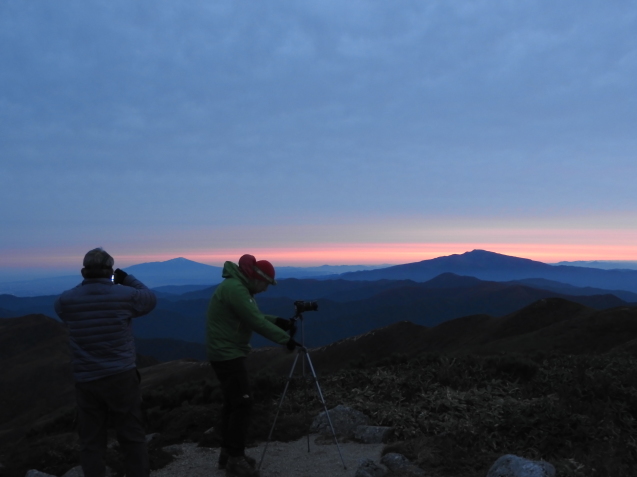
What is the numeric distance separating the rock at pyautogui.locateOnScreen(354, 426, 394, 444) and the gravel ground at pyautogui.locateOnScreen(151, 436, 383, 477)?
129 millimetres

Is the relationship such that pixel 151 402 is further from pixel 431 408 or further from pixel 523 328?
pixel 523 328

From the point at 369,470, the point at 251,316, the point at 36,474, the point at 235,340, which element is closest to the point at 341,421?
the point at 369,470

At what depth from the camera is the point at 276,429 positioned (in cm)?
776

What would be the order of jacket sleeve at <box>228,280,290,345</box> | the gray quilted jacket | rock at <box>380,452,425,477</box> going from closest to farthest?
the gray quilted jacket → jacket sleeve at <box>228,280,290,345</box> → rock at <box>380,452,425,477</box>

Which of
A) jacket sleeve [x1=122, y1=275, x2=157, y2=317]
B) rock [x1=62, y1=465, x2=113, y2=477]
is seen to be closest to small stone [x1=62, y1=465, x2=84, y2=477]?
rock [x1=62, y1=465, x2=113, y2=477]

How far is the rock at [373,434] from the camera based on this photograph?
7164mm

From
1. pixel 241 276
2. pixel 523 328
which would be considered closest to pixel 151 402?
pixel 241 276

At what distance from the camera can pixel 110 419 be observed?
457 centimetres

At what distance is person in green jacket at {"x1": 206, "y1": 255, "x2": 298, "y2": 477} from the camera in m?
5.49

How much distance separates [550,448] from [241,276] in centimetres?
428

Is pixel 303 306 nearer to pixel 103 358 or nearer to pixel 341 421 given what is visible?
pixel 103 358

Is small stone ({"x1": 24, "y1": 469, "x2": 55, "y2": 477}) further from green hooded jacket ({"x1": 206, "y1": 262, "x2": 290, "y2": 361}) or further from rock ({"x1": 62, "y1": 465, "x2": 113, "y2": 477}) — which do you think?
Result: green hooded jacket ({"x1": 206, "y1": 262, "x2": 290, "y2": 361})

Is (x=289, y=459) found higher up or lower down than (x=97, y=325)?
lower down

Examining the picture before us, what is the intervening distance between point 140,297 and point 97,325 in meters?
0.41
